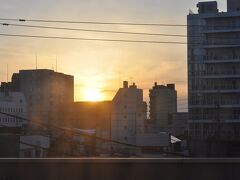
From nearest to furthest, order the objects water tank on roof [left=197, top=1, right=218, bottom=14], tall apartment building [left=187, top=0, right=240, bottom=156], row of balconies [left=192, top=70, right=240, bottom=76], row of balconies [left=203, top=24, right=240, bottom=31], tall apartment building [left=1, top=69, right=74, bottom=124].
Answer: tall apartment building [left=187, top=0, right=240, bottom=156], row of balconies [left=192, top=70, right=240, bottom=76], row of balconies [left=203, top=24, right=240, bottom=31], water tank on roof [left=197, top=1, right=218, bottom=14], tall apartment building [left=1, top=69, right=74, bottom=124]

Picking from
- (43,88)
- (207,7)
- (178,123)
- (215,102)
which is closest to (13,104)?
(43,88)

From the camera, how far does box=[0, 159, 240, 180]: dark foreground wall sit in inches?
505

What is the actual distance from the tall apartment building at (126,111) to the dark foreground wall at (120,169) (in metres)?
117

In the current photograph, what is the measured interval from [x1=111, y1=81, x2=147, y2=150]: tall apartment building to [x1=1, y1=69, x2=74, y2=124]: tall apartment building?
Result: 24.5 m

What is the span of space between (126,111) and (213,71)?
49921 millimetres

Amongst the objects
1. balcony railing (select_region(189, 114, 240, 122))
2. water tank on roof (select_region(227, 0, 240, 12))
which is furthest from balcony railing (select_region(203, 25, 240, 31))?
balcony railing (select_region(189, 114, 240, 122))

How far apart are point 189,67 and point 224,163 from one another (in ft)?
265

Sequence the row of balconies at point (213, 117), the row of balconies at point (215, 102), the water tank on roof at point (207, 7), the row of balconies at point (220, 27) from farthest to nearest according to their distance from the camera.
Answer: the water tank on roof at point (207, 7) < the row of balconies at point (220, 27) < the row of balconies at point (215, 102) < the row of balconies at point (213, 117)

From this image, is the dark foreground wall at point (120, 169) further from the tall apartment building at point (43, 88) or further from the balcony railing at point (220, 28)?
the tall apartment building at point (43, 88)

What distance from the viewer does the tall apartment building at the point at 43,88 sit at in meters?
159

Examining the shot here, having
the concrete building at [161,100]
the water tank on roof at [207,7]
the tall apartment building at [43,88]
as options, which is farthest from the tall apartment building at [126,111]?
the water tank on roof at [207,7]

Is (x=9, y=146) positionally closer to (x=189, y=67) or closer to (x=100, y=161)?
(x=100, y=161)

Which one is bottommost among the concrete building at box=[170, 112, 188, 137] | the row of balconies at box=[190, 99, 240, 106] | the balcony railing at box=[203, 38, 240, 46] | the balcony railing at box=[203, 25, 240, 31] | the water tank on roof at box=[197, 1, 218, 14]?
the concrete building at box=[170, 112, 188, 137]

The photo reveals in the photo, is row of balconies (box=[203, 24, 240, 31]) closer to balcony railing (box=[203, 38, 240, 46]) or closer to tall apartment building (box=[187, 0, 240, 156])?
tall apartment building (box=[187, 0, 240, 156])
